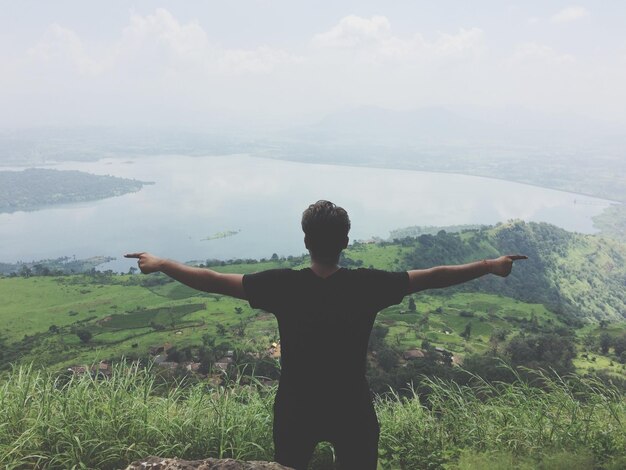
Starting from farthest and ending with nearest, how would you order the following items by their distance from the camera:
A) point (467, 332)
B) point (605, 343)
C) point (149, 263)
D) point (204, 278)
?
point (467, 332) → point (605, 343) → point (149, 263) → point (204, 278)

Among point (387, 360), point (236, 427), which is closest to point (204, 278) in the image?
point (236, 427)

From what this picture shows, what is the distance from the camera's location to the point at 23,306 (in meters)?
50.1

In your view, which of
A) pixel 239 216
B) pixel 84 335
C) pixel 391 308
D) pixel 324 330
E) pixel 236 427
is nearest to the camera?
pixel 324 330

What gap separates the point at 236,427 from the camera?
8.79 feet

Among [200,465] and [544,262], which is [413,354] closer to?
[200,465]

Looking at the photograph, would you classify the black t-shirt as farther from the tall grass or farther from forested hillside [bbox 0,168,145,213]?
forested hillside [bbox 0,168,145,213]

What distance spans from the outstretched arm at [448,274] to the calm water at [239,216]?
4165 inches

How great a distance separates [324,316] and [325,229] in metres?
0.35

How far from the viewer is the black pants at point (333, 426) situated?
1719mm

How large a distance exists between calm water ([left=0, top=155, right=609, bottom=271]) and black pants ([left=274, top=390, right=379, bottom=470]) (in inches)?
4164

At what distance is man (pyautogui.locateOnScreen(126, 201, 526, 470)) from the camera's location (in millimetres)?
1667

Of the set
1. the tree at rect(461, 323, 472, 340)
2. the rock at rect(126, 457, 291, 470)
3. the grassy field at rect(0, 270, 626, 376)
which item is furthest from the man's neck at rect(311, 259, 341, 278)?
the tree at rect(461, 323, 472, 340)

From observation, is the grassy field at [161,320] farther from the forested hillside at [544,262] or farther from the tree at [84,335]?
the forested hillside at [544,262]

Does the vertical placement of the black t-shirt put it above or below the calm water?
above
